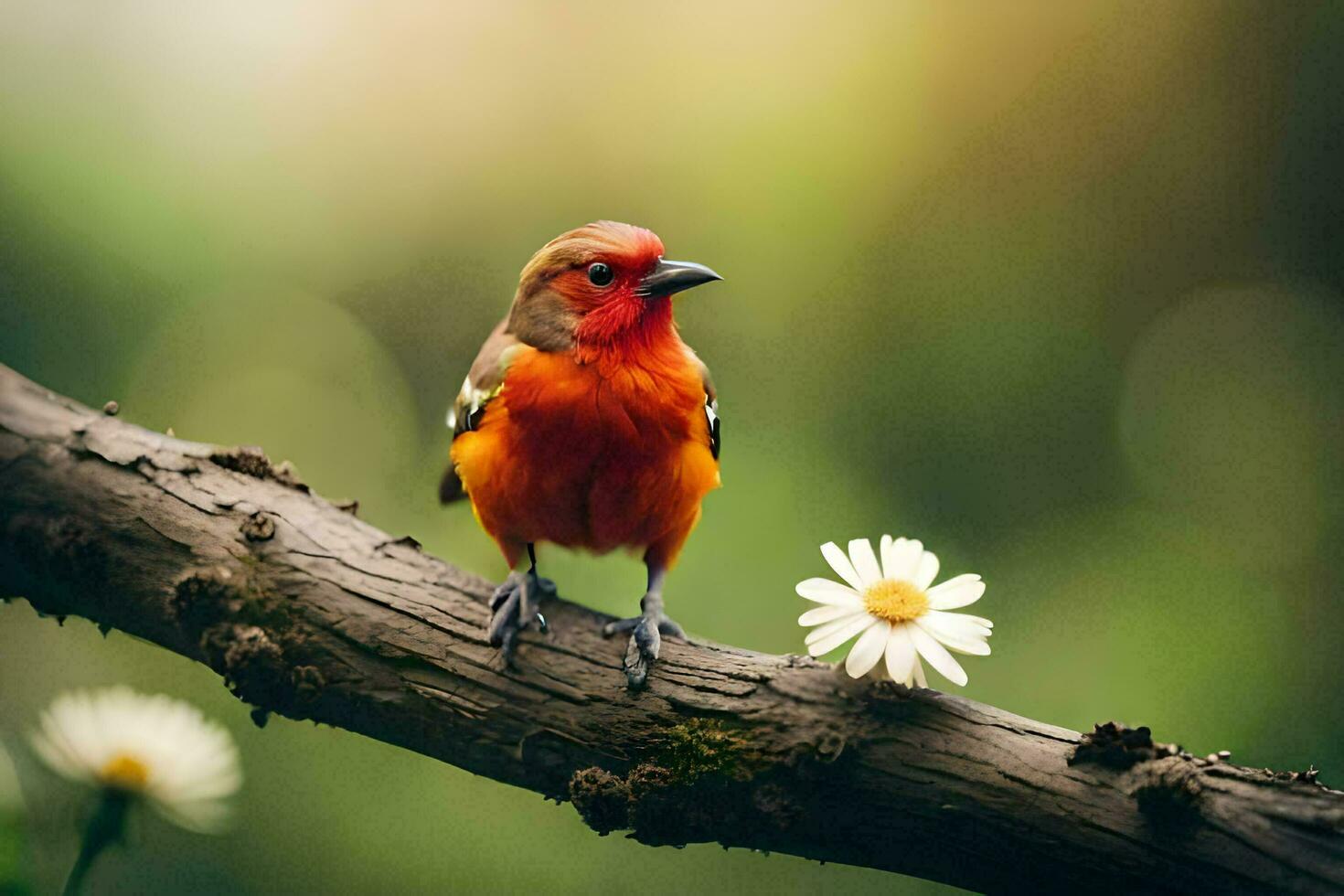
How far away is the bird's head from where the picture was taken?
233 cm

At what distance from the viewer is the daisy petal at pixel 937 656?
170cm

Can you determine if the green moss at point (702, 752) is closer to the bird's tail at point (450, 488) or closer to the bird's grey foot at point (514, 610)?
the bird's grey foot at point (514, 610)

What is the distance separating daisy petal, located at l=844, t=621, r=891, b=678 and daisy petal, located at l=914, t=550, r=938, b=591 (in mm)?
90

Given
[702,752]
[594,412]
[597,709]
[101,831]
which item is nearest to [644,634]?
[597,709]

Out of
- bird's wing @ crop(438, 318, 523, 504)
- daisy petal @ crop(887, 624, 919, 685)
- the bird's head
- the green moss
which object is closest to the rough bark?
the green moss

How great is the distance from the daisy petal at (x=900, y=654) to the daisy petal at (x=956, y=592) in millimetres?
73

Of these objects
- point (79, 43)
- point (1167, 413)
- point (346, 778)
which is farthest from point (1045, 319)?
point (79, 43)

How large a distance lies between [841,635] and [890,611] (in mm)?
94

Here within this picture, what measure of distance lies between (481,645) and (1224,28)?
3.12 m

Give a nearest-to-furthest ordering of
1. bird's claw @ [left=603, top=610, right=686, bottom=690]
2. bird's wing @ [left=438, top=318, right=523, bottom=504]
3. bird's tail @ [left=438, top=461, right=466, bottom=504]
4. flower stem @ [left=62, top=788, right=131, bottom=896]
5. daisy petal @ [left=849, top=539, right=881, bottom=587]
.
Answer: daisy petal @ [left=849, top=539, right=881, bottom=587], flower stem @ [left=62, top=788, right=131, bottom=896], bird's claw @ [left=603, top=610, right=686, bottom=690], bird's wing @ [left=438, top=318, right=523, bottom=504], bird's tail @ [left=438, top=461, right=466, bottom=504]

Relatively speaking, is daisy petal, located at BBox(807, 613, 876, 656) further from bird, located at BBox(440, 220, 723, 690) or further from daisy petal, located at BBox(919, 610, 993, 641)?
bird, located at BBox(440, 220, 723, 690)

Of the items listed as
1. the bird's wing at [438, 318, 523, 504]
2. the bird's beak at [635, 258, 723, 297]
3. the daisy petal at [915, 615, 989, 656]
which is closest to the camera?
the daisy petal at [915, 615, 989, 656]

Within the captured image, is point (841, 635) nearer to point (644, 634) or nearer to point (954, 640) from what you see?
point (954, 640)

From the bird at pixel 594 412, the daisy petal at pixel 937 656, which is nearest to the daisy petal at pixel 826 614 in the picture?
the daisy petal at pixel 937 656
